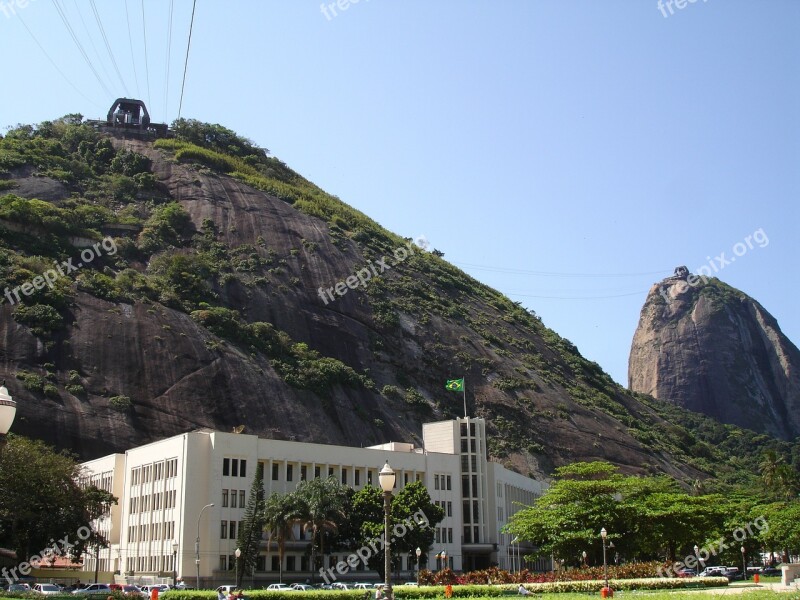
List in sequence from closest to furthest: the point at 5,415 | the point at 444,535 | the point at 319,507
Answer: the point at 5,415 → the point at 319,507 → the point at 444,535

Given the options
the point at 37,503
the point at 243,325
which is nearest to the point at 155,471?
the point at 37,503

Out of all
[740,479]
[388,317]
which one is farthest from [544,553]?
[740,479]

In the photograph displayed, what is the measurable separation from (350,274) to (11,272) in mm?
52330

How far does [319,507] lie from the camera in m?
61.0

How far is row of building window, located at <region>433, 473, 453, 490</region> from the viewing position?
80.9 meters

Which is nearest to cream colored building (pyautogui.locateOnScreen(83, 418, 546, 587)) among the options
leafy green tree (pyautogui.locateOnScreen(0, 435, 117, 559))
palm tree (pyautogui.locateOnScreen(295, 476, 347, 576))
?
palm tree (pyautogui.locateOnScreen(295, 476, 347, 576))

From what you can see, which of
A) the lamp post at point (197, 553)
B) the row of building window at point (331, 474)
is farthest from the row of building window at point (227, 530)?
the row of building window at point (331, 474)

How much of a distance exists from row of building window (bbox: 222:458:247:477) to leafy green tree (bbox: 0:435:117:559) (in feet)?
34.8

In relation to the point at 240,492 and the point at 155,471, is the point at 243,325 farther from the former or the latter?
the point at 240,492

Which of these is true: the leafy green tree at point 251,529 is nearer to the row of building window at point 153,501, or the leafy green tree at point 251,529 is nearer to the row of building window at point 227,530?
the row of building window at point 227,530

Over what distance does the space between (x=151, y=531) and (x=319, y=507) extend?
16.7 m

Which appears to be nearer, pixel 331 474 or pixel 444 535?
pixel 331 474

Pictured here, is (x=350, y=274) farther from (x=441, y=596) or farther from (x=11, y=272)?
(x=441, y=596)

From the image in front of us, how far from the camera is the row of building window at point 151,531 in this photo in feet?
218
